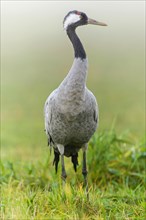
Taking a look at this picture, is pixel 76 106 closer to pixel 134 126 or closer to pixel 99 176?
pixel 99 176

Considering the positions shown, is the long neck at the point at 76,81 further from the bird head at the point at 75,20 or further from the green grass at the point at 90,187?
the green grass at the point at 90,187

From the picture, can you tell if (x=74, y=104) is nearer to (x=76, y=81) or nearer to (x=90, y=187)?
(x=76, y=81)

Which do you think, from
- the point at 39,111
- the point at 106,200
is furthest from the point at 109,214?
the point at 39,111

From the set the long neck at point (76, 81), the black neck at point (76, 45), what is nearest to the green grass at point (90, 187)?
the long neck at point (76, 81)

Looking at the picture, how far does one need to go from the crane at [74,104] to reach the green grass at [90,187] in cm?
58

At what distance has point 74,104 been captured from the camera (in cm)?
687

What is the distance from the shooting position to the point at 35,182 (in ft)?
28.8

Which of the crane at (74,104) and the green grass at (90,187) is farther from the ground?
the crane at (74,104)

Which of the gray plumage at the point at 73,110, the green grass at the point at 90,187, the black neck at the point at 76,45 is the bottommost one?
the green grass at the point at 90,187

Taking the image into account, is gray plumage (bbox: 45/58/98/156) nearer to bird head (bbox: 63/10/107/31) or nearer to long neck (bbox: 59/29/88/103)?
long neck (bbox: 59/29/88/103)

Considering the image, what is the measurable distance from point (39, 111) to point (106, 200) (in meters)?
9.96

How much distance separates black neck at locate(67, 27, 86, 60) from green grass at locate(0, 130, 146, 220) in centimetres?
140

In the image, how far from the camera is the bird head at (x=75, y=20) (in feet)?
23.1

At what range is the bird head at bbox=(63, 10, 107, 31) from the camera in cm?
704
